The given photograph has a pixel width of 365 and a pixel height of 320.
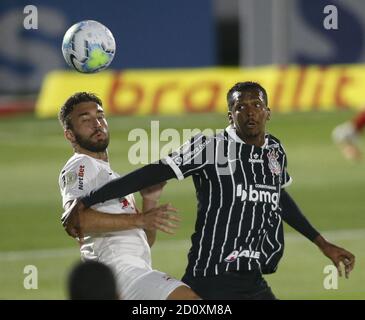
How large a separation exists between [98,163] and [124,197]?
13.0 inches

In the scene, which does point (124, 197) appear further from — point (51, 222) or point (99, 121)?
point (51, 222)

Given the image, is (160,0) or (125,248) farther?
(160,0)

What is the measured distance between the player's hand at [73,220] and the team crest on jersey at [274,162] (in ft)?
4.80

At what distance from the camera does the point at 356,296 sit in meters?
13.0

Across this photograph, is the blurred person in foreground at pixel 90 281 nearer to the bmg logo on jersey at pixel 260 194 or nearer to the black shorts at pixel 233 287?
the black shorts at pixel 233 287

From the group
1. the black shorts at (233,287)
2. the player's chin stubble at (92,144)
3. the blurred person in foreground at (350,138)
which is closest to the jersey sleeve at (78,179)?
the player's chin stubble at (92,144)

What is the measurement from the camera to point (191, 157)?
329 inches

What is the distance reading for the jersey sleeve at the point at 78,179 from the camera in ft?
28.0

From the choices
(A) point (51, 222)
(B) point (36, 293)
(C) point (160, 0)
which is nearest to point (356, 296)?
(B) point (36, 293)

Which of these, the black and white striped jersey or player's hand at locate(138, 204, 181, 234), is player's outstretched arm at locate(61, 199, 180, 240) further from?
the black and white striped jersey

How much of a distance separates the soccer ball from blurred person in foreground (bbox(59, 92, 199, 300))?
2.22 ft

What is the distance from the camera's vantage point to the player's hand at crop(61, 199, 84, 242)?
8.11m

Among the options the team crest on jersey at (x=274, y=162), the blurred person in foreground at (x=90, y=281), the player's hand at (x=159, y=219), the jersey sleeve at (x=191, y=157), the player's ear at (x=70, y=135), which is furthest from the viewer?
the player's ear at (x=70, y=135)

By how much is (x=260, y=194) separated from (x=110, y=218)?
1125 millimetres
